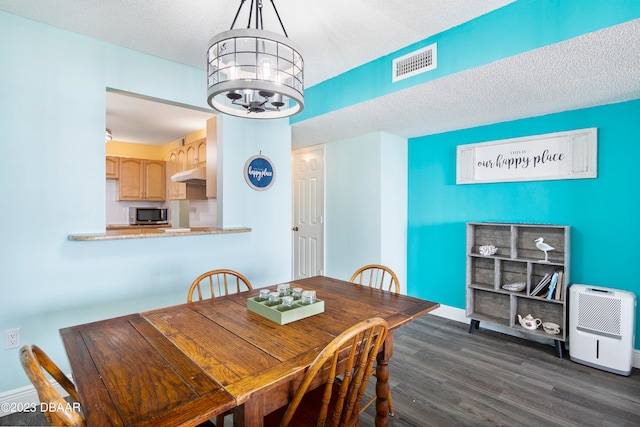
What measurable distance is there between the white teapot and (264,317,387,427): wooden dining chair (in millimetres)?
2263

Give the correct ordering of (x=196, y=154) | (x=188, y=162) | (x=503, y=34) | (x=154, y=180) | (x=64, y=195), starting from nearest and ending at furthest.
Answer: (x=503, y=34)
(x=64, y=195)
(x=196, y=154)
(x=188, y=162)
(x=154, y=180)

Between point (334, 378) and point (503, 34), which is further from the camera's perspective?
point (503, 34)

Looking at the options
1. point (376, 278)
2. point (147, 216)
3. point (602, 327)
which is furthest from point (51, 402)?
point (147, 216)

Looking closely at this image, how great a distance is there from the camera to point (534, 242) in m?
3.02

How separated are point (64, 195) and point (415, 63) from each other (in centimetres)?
255

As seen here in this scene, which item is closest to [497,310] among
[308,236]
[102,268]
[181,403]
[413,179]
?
[413,179]

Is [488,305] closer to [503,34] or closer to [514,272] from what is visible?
[514,272]

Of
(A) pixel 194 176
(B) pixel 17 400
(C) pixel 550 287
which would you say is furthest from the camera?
(A) pixel 194 176

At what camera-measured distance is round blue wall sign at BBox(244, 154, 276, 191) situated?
9.93 feet

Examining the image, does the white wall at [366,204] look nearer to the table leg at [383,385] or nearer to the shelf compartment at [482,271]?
the shelf compartment at [482,271]

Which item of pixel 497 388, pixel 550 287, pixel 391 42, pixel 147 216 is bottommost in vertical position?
pixel 497 388

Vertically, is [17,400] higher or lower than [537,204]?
lower

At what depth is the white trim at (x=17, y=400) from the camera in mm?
1953

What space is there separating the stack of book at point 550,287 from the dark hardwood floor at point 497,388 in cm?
49
